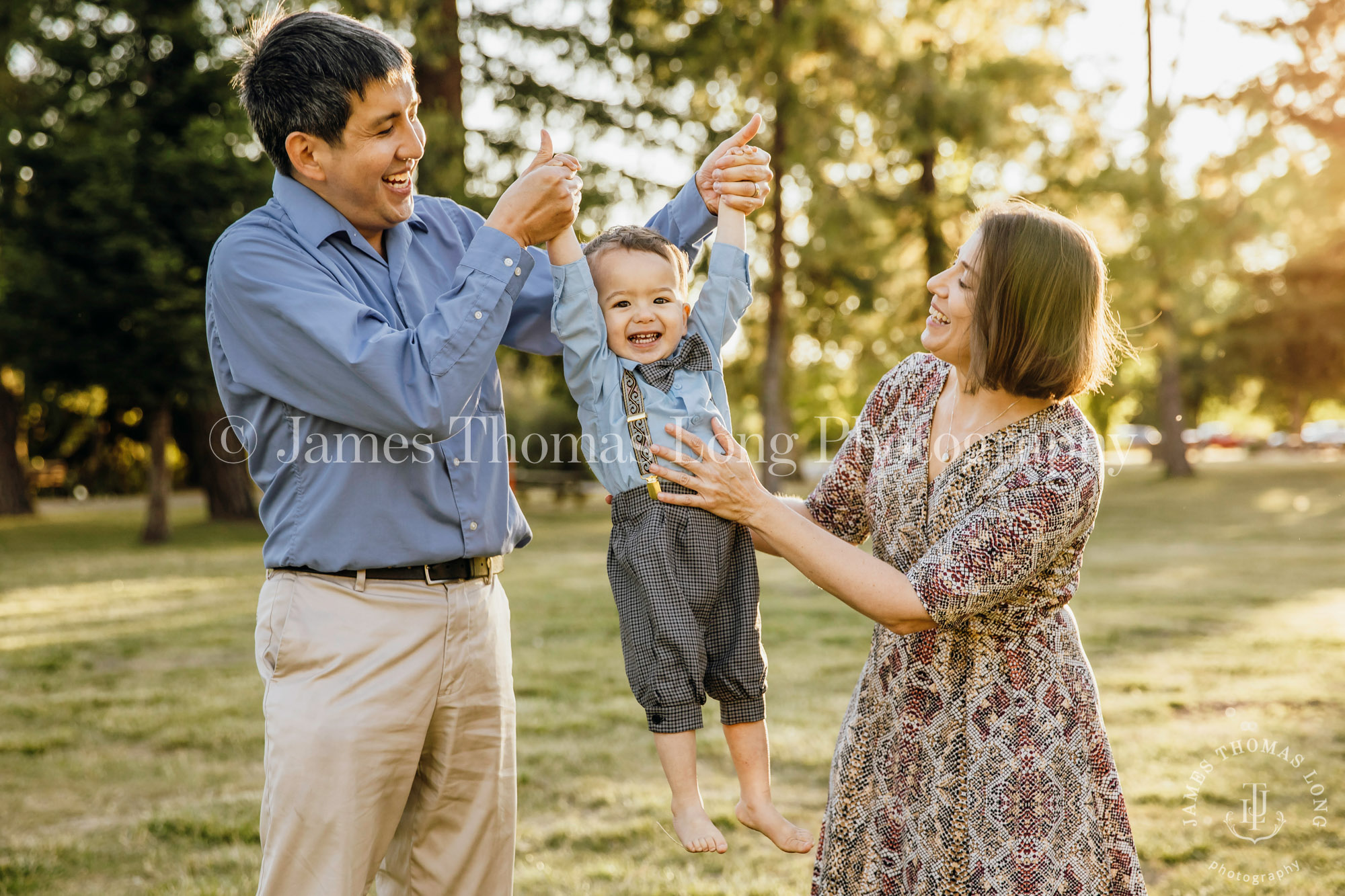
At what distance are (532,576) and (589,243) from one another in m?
9.19

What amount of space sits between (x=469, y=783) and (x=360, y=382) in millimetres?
980

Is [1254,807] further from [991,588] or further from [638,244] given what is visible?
[638,244]

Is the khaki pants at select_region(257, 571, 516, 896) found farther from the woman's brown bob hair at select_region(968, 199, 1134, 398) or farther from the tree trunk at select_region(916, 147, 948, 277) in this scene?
the tree trunk at select_region(916, 147, 948, 277)

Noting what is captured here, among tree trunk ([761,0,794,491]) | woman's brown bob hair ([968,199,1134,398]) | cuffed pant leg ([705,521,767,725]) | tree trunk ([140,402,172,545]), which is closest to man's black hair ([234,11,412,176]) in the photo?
cuffed pant leg ([705,521,767,725])

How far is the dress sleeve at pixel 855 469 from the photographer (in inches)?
95.0

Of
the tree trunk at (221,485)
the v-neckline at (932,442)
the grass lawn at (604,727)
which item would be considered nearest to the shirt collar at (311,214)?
the v-neckline at (932,442)

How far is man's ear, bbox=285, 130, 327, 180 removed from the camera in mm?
2127

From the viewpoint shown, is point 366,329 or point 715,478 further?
point 715,478

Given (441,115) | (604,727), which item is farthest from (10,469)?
(604,727)

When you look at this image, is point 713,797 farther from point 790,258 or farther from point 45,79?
point 45,79

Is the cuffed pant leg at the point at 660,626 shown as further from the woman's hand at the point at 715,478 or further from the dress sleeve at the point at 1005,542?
the dress sleeve at the point at 1005,542

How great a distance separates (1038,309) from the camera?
2066 millimetres

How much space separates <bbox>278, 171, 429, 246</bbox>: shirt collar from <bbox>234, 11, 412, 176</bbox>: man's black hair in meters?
0.10

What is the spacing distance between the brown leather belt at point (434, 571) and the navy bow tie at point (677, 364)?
54 centimetres
